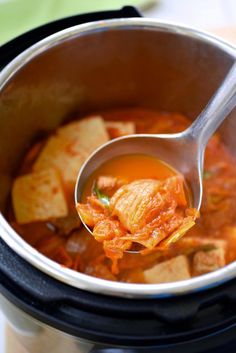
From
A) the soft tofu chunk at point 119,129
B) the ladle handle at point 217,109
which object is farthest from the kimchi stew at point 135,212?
the soft tofu chunk at point 119,129

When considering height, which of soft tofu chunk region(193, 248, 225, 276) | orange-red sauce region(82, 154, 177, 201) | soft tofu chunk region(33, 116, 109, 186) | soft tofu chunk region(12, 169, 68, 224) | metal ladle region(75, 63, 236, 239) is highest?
metal ladle region(75, 63, 236, 239)

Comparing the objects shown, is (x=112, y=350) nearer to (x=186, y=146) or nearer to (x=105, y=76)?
(x=186, y=146)

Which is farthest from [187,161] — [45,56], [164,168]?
[45,56]

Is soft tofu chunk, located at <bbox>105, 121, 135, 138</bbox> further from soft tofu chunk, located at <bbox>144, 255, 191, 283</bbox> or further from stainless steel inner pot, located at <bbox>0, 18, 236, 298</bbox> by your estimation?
soft tofu chunk, located at <bbox>144, 255, 191, 283</bbox>

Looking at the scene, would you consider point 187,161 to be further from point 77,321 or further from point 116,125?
point 77,321

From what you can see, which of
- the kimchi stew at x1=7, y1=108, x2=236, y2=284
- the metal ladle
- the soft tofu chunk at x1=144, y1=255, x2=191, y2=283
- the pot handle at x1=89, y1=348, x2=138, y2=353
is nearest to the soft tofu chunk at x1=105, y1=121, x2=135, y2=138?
the kimchi stew at x1=7, y1=108, x2=236, y2=284

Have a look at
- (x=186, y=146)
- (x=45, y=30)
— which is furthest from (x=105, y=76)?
(x=186, y=146)
